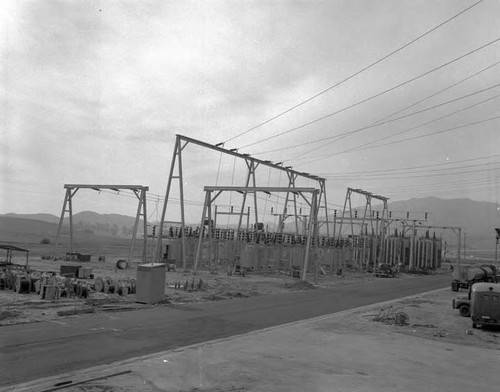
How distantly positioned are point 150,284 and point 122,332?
264 inches

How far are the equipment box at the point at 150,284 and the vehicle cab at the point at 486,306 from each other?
12.5 m

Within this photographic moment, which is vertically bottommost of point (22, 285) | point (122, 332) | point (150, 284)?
point (122, 332)

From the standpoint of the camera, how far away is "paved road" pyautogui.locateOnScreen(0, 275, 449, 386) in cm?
1013

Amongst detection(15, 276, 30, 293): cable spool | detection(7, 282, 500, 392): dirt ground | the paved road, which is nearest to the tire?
detection(7, 282, 500, 392): dirt ground

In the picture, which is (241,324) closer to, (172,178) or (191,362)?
(191,362)

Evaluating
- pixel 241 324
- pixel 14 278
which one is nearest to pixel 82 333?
pixel 241 324

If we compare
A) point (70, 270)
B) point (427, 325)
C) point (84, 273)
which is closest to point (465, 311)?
point (427, 325)

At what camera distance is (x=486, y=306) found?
18.0m

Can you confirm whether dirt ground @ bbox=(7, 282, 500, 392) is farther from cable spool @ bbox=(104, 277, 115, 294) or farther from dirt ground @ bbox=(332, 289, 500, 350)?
cable spool @ bbox=(104, 277, 115, 294)

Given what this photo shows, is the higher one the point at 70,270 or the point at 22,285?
the point at 70,270

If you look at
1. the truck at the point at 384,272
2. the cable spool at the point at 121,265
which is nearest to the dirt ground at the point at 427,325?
the cable spool at the point at 121,265

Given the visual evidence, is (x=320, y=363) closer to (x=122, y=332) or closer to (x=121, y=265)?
(x=122, y=332)

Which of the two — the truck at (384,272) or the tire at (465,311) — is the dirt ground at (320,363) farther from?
the truck at (384,272)

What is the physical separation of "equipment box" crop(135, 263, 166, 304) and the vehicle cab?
1254cm
